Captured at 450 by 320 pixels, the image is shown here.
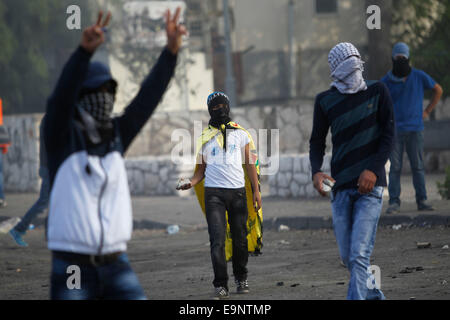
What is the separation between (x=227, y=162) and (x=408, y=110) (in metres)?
4.60

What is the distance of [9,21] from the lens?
115 ft

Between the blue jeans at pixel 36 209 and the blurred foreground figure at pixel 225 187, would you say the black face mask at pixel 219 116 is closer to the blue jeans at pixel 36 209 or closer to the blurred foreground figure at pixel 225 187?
the blurred foreground figure at pixel 225 187

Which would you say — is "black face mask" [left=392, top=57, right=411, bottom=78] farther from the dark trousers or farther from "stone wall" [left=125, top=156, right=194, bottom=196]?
"stone wall" [left=125, top=156, right=194, bottom=196]

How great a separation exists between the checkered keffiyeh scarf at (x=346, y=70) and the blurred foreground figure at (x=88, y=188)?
82.1 inches

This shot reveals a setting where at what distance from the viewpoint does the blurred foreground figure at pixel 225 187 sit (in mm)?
7926

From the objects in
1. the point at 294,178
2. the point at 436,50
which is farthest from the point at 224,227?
the point at 436,50

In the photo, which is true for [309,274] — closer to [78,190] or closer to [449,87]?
[78,190]

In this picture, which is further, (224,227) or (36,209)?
(36,209)

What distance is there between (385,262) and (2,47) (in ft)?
89.0

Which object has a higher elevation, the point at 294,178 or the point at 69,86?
the point at 69,86

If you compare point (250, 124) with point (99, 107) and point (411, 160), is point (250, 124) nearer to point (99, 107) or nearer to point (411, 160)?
point (411, 160)

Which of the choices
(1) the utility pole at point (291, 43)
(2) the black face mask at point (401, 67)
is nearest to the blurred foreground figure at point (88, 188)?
(2) the black face mask at point (401, 67)

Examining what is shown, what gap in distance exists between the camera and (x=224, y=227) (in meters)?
8.02

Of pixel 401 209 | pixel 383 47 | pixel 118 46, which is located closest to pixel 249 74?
pixel 118 46
